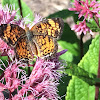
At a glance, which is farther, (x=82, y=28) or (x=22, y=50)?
(x=82, y=28)

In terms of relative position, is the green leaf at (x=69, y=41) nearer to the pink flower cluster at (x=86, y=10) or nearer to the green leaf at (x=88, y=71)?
the pink flower cluster at (x=86, y=10)

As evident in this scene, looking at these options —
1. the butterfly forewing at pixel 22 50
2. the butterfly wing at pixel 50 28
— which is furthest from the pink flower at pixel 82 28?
the butterfly forewing at pixel 22 50

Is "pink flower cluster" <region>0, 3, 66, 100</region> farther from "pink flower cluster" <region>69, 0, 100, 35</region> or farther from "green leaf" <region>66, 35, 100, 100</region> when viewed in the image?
"pink flower cluster" <region>69, 0, 100, 35</region>

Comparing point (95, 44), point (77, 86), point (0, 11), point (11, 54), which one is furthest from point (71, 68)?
point (0, 11)

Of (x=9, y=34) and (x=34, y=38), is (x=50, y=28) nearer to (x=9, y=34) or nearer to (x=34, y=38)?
(x=34, y=38)

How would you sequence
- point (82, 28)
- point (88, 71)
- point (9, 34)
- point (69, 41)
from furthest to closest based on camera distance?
point (69, 41) < point (82, 28) < point (88, 71) < point (9, 34)

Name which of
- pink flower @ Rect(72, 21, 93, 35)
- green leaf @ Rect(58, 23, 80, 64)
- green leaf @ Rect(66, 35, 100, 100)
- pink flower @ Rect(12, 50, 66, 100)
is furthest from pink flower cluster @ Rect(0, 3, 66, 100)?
green leaf @ Rect(58, 23, 80, 64)

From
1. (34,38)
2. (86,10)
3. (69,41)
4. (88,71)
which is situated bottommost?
(88,71)

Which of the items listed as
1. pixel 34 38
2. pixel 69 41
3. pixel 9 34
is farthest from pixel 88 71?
pixel 69 41
